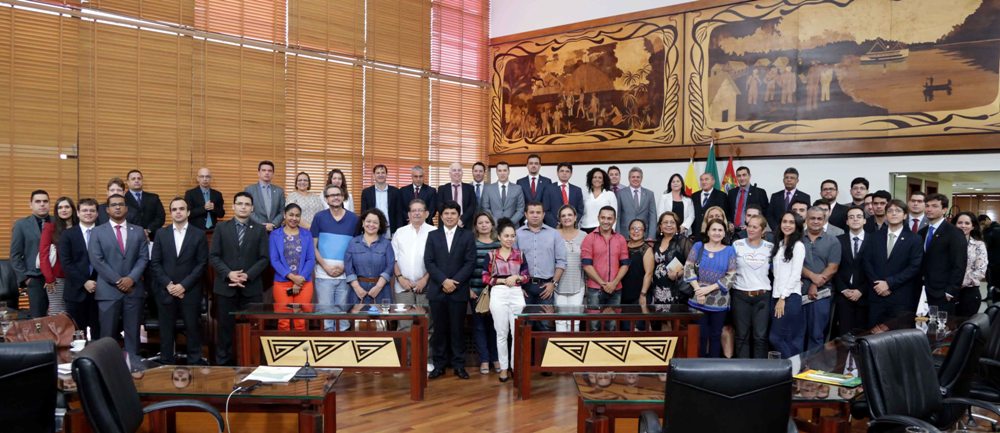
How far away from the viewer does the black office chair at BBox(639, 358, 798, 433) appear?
2424 millimetres

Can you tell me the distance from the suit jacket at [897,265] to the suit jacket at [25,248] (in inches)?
286

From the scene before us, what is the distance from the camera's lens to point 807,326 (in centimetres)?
578

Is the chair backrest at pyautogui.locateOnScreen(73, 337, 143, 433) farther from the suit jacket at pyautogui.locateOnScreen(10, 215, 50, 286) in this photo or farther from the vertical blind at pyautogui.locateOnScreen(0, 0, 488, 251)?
the vertical blind at pyautogui.locateOnScreen(0, 0, 488, 251)

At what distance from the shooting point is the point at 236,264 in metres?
5.82

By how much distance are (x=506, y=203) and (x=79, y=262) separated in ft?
13.7

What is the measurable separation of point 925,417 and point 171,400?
3.58 meters

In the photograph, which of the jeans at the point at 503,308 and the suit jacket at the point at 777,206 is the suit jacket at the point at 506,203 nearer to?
the jeans at the point at 503,308

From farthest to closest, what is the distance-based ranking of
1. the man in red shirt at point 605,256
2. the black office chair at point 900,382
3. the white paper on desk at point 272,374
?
the man in red shirt at point 605,256 < the white paper on desk at point 272,374 < the black office chair at point 900,382

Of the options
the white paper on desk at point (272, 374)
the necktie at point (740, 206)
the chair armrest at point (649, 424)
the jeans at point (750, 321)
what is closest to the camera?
the chair armrest at point (649, 424)

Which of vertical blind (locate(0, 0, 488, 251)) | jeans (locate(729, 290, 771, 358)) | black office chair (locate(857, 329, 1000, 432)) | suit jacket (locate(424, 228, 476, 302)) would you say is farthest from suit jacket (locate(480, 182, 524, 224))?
black office chair (locate(857, 329, 1000, 432))

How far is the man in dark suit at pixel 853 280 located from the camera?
5.75 m

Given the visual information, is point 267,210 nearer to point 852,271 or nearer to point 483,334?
point 483,334

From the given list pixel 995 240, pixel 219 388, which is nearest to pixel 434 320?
pixel 219 388

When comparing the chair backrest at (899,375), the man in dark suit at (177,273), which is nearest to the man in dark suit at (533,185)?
the man in dark suit at (177,273)
